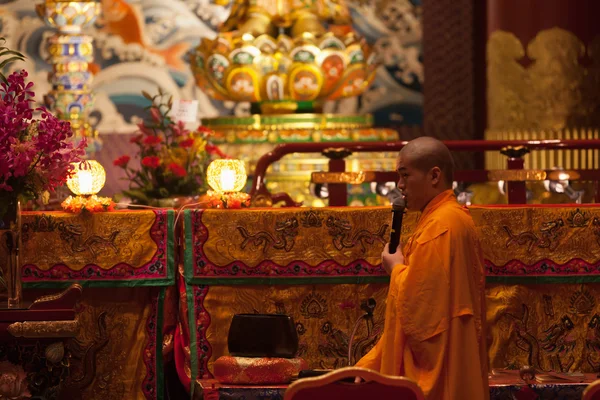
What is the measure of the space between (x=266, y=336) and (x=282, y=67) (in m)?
3.61

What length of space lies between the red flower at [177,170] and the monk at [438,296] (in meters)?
2.00

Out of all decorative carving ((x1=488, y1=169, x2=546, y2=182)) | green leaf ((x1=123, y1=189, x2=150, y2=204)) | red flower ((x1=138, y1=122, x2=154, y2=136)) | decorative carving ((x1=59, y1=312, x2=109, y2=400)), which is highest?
red flower ((x1=138, y1=122, x2=154, y2=136))

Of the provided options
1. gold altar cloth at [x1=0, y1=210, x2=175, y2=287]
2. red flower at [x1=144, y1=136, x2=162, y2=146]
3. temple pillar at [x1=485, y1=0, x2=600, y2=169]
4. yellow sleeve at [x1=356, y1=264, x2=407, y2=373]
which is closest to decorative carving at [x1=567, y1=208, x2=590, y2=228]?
yellow sleeve at [x1=356, y1=264, x2=407, y2=373]

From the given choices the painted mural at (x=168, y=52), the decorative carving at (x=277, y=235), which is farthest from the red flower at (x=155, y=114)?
the painted mural at (x=168, y=52)

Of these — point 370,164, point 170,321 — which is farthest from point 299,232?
point 370,164

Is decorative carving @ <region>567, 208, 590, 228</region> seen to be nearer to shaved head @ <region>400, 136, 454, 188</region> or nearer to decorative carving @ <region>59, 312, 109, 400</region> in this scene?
shaved head @ <region>400, 136, 454, 188</region>

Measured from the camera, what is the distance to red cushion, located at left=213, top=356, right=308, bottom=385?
4.41 meters

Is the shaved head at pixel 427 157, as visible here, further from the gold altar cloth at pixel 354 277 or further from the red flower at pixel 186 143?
the red flower at pixel 186 143

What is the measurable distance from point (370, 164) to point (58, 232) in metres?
3.15

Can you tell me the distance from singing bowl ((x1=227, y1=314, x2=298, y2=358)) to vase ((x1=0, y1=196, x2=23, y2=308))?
0.73 meters

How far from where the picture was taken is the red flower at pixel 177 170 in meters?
5.89

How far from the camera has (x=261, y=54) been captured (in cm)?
788

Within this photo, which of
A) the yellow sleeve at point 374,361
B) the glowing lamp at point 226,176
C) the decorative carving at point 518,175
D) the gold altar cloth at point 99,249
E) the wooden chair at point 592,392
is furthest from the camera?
the decorative carving at point 518,175

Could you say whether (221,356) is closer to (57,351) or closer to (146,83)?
(57,351)
